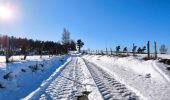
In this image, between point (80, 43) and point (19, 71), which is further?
point (80, 43)

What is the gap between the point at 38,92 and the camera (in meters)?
10.3

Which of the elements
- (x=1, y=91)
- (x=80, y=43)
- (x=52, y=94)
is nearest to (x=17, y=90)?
(x=1, y=91)

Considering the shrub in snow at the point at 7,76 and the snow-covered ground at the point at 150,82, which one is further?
the shrub in snow at the point at 7,76

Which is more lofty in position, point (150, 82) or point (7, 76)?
point (7, 76)

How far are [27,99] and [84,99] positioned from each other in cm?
207

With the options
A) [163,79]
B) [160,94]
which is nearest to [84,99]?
[160,94]

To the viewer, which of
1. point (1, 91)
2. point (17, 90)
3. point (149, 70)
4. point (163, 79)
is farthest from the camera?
point (149, 70)

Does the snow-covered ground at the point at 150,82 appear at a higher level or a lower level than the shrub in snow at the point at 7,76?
lower

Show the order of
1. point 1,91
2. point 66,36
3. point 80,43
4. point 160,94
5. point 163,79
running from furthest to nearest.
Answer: point 80,43 < point 66,36 < point 163,79 < point 1,91 < point 160,94

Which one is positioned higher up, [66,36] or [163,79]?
[66,36]

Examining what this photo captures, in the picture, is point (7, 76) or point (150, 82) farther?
point (150, 82)

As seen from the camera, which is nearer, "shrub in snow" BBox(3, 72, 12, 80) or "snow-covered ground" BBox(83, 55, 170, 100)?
"snow-covered ground" BBox(83, 55, 170, 100)

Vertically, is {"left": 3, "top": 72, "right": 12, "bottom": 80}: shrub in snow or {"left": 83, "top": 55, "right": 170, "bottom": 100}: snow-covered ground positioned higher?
{"left": 3, "top": 72, "right": 12, "bottom": 80}: shrub in snow

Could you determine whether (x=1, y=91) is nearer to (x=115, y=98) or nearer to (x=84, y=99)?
(x=84, y=99)
